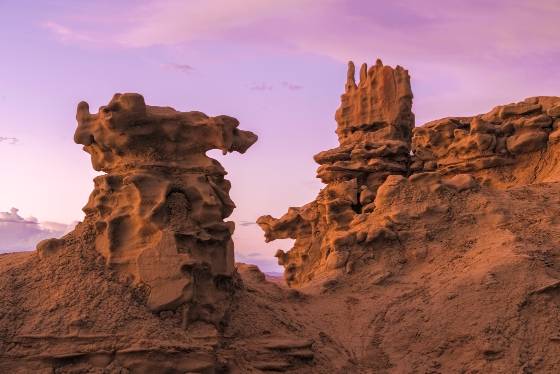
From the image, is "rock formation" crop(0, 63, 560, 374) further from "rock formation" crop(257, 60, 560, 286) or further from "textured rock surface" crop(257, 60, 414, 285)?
"rock formation" crop(257, 60, 560, 286)

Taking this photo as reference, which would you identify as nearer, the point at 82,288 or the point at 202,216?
the point at 82,288

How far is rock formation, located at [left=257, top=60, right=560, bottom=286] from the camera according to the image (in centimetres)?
1492

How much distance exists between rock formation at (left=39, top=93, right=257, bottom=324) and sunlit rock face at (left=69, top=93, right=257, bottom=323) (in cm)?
1

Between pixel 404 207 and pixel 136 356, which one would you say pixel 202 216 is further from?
pixel 404 207

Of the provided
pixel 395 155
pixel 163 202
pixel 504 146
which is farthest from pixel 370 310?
pixel 504 146

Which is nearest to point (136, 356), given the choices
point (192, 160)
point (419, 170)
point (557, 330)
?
point (192, 160)

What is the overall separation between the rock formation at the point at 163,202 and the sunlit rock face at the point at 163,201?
0.04 feet

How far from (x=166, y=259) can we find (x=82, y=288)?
1.02 metres

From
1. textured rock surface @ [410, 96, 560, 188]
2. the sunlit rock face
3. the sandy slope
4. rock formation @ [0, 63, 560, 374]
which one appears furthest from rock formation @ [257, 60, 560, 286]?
the sunlit rock face

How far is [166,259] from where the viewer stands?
8156 mm

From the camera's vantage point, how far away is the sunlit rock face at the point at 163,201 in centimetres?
818

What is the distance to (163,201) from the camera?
8.38m

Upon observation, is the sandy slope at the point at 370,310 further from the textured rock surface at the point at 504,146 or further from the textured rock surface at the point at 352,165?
the textured rock surface at the point at 504,146

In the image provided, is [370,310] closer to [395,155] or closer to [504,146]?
[395,155]
